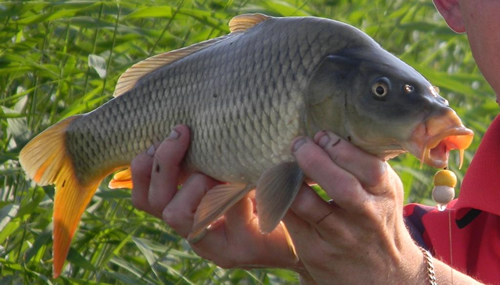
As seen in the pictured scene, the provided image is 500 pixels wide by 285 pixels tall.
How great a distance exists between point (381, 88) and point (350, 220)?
0.23 metres

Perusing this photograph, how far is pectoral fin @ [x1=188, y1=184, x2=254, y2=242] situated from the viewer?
1.58 meters

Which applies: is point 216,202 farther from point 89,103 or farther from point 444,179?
point 89,103

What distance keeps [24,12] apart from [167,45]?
1.38 feet

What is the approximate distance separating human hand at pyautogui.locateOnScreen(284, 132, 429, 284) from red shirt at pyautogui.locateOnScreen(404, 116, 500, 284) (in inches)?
12.0

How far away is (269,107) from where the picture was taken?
1485 millimetres

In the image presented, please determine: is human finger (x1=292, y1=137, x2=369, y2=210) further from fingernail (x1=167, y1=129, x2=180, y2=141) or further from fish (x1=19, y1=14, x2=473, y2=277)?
fingernail (x1=167, y1=129, x2=180, y2=141)

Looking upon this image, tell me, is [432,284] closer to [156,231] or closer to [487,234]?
[487,234]

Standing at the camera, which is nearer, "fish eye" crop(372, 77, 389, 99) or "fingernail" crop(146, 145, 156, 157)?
"fish eye" crop(372, 77, 389, 99)

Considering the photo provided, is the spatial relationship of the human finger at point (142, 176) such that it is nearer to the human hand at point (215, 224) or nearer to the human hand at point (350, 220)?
the human hand at point (215, 224)

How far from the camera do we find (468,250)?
1967 millimetres

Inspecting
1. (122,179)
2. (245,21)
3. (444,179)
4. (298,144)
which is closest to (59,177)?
(122,179)

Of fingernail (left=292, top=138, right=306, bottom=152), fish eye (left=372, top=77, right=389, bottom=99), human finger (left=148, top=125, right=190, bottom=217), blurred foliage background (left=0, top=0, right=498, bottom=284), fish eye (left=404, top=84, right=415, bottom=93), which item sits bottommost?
blurred foliage background (left=0, top=0, right=498, bottom=284)

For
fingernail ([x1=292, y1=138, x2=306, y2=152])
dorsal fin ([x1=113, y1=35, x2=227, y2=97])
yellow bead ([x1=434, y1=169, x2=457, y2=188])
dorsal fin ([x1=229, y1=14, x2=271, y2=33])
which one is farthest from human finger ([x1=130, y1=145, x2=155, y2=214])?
yellow bead ([x1=434, y1=169, x2=457, y2=188])

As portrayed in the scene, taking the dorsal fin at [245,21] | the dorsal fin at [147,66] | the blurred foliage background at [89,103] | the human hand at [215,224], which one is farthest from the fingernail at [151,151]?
the blurred foliage background at [89,103]
